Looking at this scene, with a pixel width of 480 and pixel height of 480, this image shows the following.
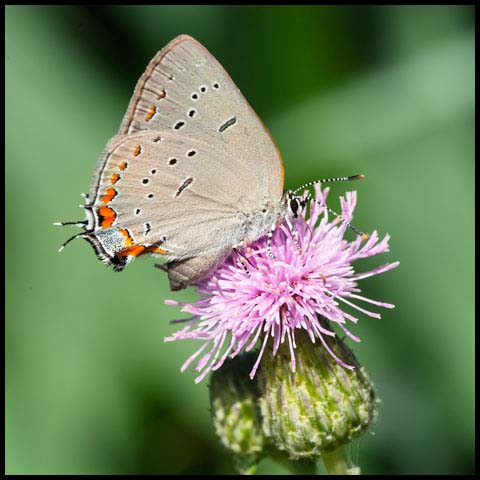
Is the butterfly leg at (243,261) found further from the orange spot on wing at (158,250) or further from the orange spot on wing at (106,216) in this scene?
the orange spot on wing at (106,216)

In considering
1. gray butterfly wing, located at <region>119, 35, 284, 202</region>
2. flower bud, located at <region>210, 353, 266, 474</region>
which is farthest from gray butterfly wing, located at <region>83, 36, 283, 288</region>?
flower bud, located at <region>210, 353, 266, 474</region>

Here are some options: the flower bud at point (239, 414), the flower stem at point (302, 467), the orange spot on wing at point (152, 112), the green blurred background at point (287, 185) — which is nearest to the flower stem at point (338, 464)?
the flower stem at point (302, 467)

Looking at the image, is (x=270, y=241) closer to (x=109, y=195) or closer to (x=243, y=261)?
(x=243, y=261)

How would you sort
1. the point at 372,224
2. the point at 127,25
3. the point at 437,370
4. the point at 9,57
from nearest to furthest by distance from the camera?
the point at 437,370, the point at 372,224, the point at 9,57, the point at 127,25

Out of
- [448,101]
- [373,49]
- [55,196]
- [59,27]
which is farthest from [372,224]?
[59,27]

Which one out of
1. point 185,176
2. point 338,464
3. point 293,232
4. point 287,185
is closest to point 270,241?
point 293,232

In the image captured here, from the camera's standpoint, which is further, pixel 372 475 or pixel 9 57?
pixel 9 57

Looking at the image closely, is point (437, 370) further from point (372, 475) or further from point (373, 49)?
point (373, 49)

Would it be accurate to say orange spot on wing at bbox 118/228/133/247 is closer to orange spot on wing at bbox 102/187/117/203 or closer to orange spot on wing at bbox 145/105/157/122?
orange spot on wing at bbox 102/187/117/203
